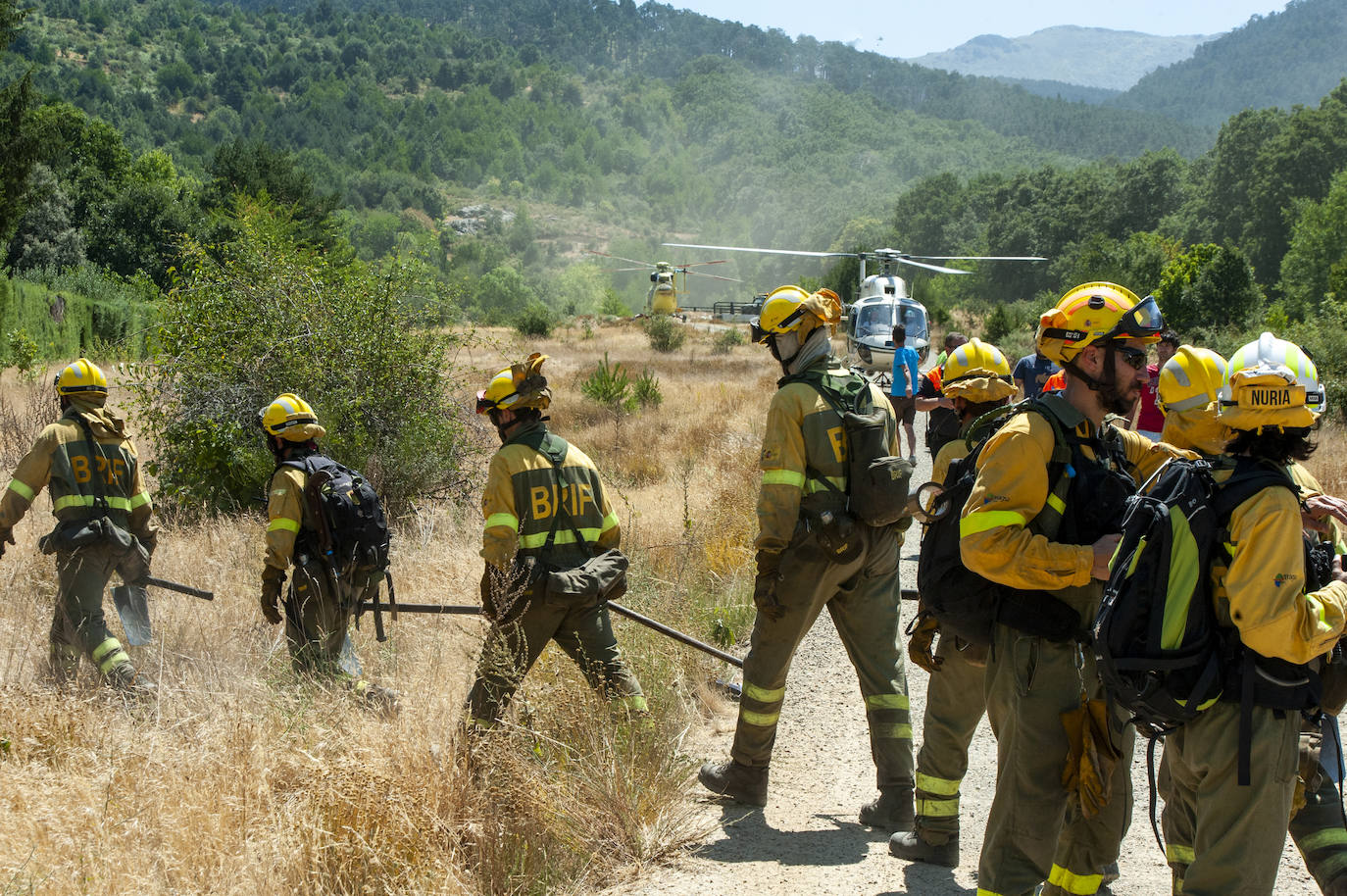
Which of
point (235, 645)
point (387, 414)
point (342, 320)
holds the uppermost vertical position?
point (342, 320)

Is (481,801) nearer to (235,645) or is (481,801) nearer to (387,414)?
(235,645)

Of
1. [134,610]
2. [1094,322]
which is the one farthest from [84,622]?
[1094,322]

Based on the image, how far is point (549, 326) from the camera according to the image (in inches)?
1858

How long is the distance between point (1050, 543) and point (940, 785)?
4.53 feet

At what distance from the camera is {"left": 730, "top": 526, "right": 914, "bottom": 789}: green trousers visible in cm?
446

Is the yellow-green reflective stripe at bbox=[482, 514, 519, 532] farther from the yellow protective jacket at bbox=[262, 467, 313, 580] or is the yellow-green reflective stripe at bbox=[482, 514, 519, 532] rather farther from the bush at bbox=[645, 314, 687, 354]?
the bush at bbox=[645, 314, 687, 354]

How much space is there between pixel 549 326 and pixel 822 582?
43.6 meters

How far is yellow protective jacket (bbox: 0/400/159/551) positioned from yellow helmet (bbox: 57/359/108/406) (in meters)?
0.06

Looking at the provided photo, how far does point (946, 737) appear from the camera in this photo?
3.93m

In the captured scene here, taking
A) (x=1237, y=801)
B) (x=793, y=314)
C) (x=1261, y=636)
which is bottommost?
(x=1237, y=801)

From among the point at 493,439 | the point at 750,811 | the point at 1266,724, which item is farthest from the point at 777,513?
the point at 493,439

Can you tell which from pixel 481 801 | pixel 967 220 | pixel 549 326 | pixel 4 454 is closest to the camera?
pixel 481 801

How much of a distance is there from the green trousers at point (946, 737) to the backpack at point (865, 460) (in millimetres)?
649

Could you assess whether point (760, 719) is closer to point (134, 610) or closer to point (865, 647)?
point (865, 647)
